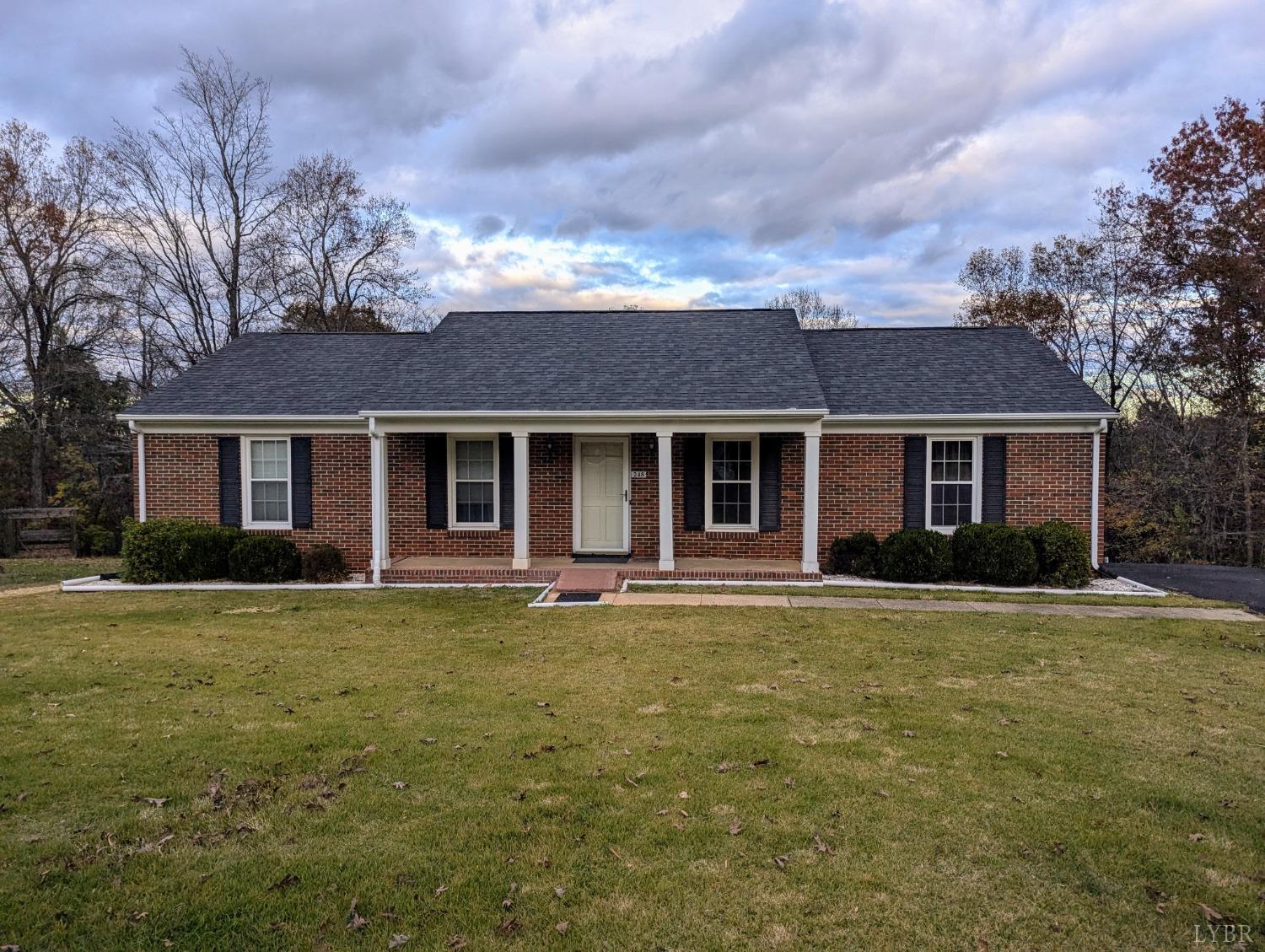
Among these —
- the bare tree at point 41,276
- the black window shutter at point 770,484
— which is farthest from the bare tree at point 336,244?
the black window shutter at point 770,484

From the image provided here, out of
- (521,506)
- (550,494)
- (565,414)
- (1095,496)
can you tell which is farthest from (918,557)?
(521,506)

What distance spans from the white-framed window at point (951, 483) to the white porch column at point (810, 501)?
7.98ft

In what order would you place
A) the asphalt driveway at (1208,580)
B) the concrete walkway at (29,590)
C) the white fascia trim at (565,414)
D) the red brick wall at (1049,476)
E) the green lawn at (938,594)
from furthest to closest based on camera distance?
the red brick wall at (1049,476) < the white fascia trim at (565,414) < the concrete walkway at (29,590) < the asphalt driveway at (1208,580) < the green lawn at (938,594)

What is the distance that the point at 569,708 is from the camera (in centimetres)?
579

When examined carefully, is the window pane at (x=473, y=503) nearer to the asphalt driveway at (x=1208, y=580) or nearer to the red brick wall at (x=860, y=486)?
the red brick wall at (x=860, y=486)

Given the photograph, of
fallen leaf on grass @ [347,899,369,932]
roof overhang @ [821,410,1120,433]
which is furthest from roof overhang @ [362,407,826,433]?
fallen leaf on grass @ [347,899,369,932]

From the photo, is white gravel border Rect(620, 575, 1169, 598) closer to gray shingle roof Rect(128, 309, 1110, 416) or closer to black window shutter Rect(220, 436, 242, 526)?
gray shingle roof Rect(128, 309, 1110, 416)

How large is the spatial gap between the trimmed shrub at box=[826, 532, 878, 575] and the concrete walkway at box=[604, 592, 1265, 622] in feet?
5.93

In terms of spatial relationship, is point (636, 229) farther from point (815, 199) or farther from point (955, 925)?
point (955, 925)

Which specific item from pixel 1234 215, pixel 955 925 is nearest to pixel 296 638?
pixel 955 925

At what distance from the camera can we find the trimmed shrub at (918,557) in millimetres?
11641

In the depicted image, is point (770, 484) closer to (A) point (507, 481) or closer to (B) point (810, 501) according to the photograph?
(B) point (810, 501)

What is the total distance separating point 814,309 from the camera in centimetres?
3953

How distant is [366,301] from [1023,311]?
81.3ft
